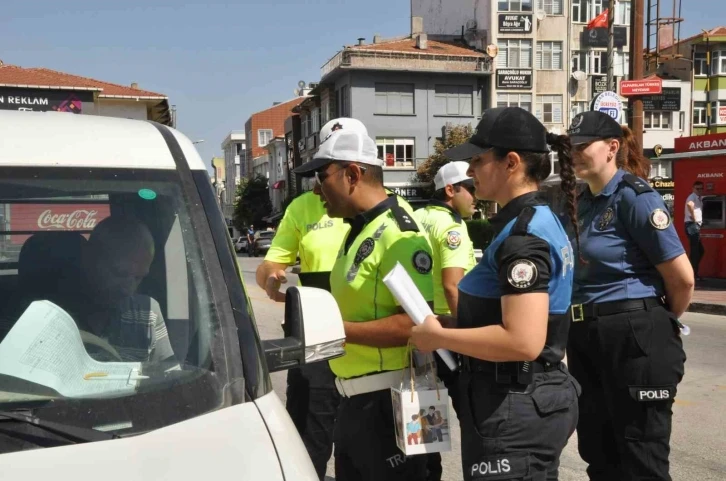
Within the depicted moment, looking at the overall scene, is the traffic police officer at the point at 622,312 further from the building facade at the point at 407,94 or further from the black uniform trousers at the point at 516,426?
the building facade at the point at 407,94

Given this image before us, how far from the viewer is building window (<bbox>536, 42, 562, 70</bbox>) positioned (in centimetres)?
5162

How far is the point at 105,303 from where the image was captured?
2.14m

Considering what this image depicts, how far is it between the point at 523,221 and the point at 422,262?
2.03 ft

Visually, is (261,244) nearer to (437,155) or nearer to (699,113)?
(437,155)

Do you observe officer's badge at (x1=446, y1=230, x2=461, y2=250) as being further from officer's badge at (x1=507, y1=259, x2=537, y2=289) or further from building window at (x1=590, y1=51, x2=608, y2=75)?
building window at (x1=590, y1=51, x2=608, y2=75)

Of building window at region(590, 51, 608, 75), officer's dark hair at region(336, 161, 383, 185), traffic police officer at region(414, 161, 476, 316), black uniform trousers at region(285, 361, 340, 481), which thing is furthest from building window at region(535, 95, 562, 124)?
officer's dark hair at region(336, 161, 383, 185)

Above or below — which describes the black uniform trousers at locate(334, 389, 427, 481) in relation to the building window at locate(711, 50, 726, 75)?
below

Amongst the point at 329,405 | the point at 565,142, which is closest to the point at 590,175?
the point at 565,142

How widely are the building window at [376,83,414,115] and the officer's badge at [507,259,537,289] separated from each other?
46.7 metres

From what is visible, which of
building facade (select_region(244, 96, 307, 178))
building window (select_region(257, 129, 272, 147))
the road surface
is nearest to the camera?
the road surface

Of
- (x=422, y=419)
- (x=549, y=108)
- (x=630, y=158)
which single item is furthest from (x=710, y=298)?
(x=549, y=108)

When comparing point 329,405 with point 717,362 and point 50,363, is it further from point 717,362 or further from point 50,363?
point 717,362

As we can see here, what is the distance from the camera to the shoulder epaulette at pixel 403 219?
2955 mm

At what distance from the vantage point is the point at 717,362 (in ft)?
27.3
